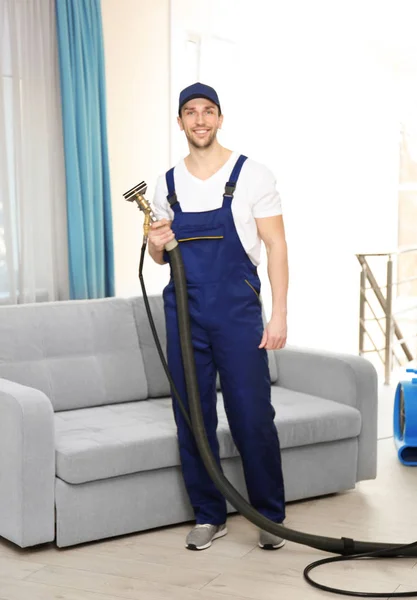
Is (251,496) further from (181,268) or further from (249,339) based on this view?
(181,268)

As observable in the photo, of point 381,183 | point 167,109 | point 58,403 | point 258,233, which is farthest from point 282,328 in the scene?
point 381,183

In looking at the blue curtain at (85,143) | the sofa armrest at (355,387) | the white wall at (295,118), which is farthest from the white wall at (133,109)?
the sofa armrest at (355,387)

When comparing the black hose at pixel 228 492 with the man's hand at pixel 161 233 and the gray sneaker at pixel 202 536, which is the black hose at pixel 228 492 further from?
the gray sneaker at pixel 202 536

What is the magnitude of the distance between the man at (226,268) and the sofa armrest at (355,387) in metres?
0.72

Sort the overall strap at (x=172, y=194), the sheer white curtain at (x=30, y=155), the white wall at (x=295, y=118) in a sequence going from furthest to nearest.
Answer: the white wall at (x=295, y=118), the sheer white curtain at (x=30, y=155), the overall strap at (x=172, y=194)

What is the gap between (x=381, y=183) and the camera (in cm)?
725

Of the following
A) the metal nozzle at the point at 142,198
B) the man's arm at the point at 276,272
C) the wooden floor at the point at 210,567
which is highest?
the metal nozzle at the point at 142,198

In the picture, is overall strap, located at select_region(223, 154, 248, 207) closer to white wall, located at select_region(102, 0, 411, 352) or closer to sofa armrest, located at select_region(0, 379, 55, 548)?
sofa armrest, located at select_region(0, 379, 55, 548)


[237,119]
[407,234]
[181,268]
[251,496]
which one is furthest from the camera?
[407,234]

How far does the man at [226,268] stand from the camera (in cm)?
308

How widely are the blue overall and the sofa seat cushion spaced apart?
13 centimetres

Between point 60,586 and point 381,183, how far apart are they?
5.03 meters

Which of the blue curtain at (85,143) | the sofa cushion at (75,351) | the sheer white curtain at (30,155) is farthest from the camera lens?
the blue curtain at (85,143)

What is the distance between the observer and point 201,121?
10.1 ft
